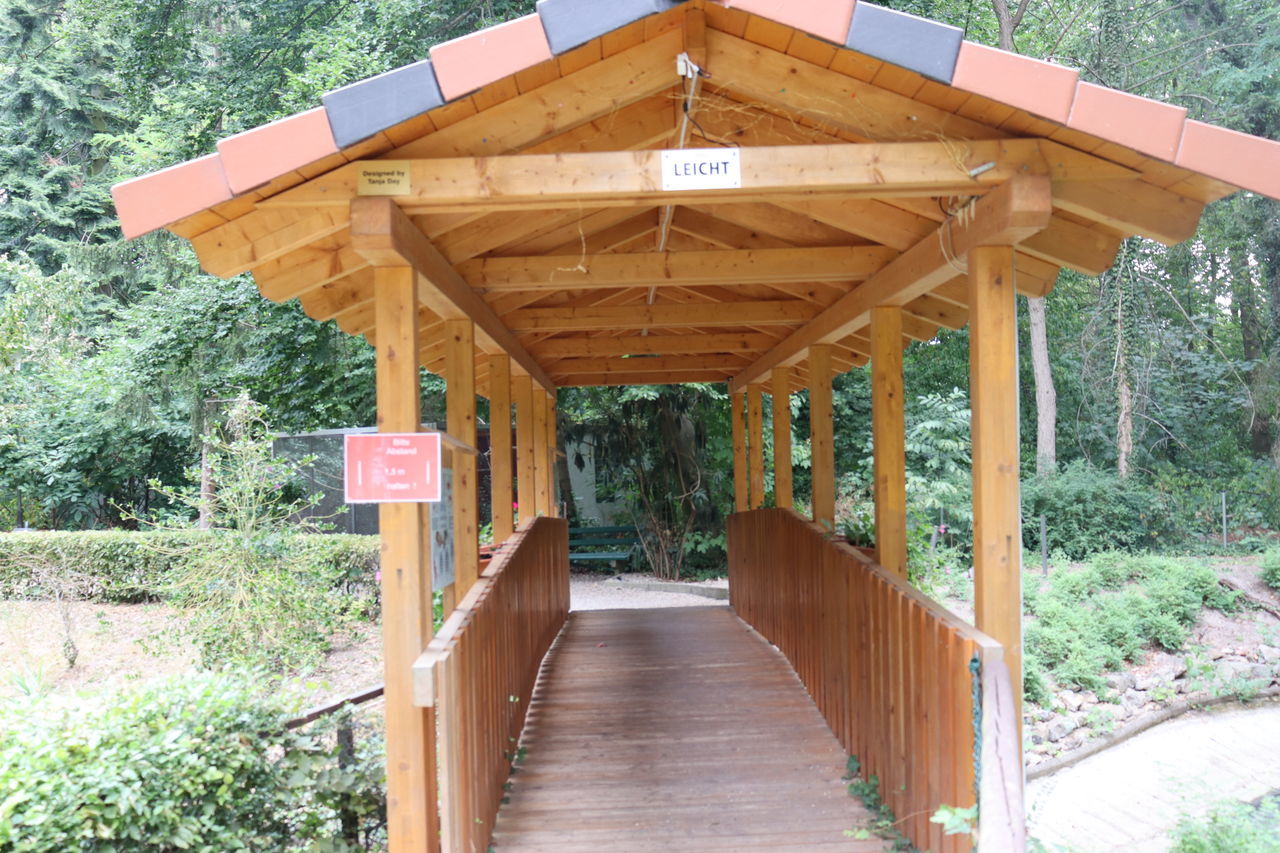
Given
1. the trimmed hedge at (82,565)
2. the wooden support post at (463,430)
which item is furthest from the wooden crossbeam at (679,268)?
the trimmed hedge at (82,565)

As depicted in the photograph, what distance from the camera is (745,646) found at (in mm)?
8266

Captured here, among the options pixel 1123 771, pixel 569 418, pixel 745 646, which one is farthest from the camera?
pixel 569 418

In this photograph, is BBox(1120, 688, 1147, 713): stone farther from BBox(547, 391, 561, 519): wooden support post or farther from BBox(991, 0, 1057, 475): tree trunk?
BBox(991, 0, 1057, 475): tree trunk

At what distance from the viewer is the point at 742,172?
3586 millimetres

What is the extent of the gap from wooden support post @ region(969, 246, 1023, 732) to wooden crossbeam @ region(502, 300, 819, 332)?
3.16 m

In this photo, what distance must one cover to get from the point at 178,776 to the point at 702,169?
110 inches

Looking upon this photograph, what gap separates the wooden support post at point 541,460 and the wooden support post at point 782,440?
2.17m

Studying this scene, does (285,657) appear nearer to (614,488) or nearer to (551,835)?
(551,835)

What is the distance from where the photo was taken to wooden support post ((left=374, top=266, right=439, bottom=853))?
362 centimetres

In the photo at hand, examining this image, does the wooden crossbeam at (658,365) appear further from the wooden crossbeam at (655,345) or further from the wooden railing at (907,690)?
the wooden railing at (907,690)

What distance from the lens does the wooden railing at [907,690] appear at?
3.11 meters

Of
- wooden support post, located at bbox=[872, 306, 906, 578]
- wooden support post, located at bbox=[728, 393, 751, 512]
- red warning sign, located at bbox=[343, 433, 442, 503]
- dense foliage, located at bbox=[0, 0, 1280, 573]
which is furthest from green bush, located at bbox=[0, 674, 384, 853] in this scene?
wooden support post, located at bbox=[728, 393, 751, 512]

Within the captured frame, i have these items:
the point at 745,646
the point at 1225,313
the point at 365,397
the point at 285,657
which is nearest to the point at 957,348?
the point at 1225,313

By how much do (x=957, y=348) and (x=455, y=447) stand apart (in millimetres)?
20147
